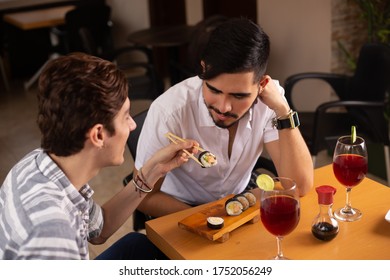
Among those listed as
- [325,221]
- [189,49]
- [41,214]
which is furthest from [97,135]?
[189,49]

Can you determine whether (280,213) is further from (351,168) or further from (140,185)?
(140,185)

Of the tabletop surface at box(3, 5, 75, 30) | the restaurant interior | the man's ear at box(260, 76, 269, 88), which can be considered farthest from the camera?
the tabletop surface at box(3, 5, 75, 30)

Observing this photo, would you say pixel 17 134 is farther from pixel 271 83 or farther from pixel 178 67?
pixel 271 83

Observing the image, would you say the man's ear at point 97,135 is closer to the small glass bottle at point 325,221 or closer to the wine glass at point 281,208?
the wine glass at point 281,208

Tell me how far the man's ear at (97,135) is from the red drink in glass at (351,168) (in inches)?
27.4

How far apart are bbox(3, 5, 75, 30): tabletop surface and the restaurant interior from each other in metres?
0.02

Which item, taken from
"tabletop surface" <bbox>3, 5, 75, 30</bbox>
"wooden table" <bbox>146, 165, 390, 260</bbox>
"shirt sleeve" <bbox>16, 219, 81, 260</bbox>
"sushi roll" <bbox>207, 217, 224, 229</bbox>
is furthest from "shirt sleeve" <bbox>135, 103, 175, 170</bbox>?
"tabletop surface" <bbox>3, 5, 75, 30</bbox>

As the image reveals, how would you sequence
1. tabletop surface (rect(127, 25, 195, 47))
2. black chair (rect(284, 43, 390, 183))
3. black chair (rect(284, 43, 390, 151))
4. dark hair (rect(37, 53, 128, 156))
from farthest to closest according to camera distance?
tabletop surface (rect(127, 25, 195, 47)) < black chair (rect(284, 43, 390, 151)) < black chair (rect(284, 43, 390, 183)) < dark hair (rect(37, 53, 128, 156))

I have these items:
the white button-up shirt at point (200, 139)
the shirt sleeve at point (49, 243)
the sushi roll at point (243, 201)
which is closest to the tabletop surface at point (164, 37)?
the white button-up shirt at point (200, 139)

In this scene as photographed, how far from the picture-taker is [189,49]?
389 cm

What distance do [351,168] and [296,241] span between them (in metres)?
0.29

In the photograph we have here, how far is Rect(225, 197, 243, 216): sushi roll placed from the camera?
1.62 m

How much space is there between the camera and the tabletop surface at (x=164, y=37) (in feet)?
14.1

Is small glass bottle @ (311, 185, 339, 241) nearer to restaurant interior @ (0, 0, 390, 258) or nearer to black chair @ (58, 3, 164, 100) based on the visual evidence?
restaurant interior @ (0, 0, 390, 258)
